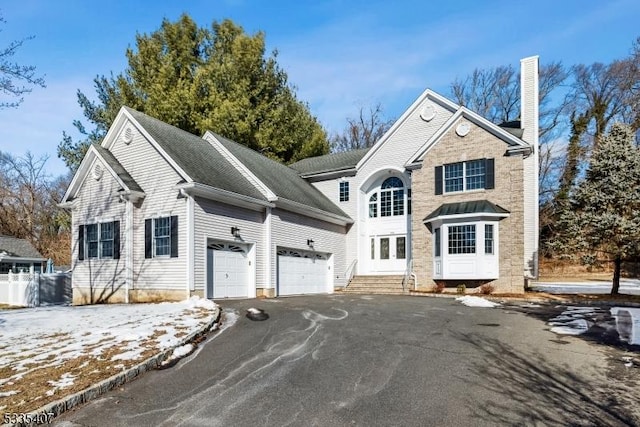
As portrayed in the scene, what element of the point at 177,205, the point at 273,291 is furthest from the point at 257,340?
the point at 273,291

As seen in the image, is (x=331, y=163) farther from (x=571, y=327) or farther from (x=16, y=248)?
(x=16, y=248)

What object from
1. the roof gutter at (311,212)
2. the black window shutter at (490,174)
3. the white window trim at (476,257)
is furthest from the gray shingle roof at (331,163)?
the black window shutter at (490,174)

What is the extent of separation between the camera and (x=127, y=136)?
1709 centimetres

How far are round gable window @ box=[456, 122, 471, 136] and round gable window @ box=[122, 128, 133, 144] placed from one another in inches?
522

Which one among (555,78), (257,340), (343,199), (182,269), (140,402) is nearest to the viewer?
(140,402)

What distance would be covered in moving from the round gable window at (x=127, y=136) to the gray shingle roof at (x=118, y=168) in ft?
2.83

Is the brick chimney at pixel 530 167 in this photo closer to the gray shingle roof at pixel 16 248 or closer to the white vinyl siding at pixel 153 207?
the white vinyl siding at pixel 153 207

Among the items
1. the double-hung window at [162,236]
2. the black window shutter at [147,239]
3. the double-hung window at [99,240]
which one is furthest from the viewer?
the double-hung window at [99,240]

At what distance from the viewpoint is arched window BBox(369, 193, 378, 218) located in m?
23.7

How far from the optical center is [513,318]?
1098 centimetres

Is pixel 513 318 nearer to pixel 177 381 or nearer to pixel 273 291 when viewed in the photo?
pixel 177 381

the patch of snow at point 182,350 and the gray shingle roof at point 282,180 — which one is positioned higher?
the gray shingle roof at point 282,180

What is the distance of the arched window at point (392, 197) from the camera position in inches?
899

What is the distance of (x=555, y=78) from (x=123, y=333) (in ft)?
131
